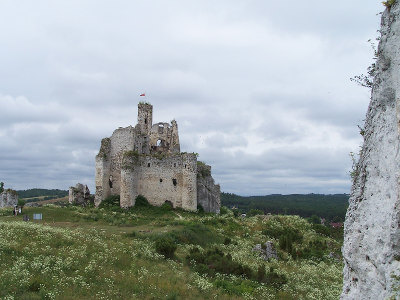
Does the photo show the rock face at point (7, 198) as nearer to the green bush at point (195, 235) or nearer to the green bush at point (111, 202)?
the green bush at point (111, 202)

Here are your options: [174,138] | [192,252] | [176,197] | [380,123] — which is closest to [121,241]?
[192,252]

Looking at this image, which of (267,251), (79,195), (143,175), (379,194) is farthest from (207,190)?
→ (379,194)

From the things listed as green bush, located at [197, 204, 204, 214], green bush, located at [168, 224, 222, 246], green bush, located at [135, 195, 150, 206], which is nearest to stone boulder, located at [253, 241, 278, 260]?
green bush, located at [168, 224, 222, 246]

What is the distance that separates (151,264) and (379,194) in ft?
47.0

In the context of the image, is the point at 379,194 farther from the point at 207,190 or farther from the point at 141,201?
the point at 207,190

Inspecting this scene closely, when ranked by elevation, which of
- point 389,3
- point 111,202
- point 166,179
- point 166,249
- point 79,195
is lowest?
point 166,249

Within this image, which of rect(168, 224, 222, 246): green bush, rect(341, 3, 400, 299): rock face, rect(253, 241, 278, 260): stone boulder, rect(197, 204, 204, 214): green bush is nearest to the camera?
rect(341, 3, 400, 299): rock face

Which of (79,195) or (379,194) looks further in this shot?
(79,195)

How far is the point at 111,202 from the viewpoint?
3966cm

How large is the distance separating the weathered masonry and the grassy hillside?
6342 mm

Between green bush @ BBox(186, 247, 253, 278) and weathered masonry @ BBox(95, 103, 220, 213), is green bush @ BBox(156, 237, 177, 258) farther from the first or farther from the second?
weathered masonry @ BBox(95, 103, 220, 213)

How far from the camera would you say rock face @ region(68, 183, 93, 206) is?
42906 millimetres

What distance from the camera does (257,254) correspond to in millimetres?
26391

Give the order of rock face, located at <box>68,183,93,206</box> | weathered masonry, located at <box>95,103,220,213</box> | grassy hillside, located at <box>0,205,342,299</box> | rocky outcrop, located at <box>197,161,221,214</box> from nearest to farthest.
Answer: grassy hillside, located at <box>0,205,342,299</box> → weathered masonry, located at <box>95,103,220,213</box> → rocky outcrop, located at <box>197,161,221,214</box> → rock face, located at <box>68,183,93,206</box>
